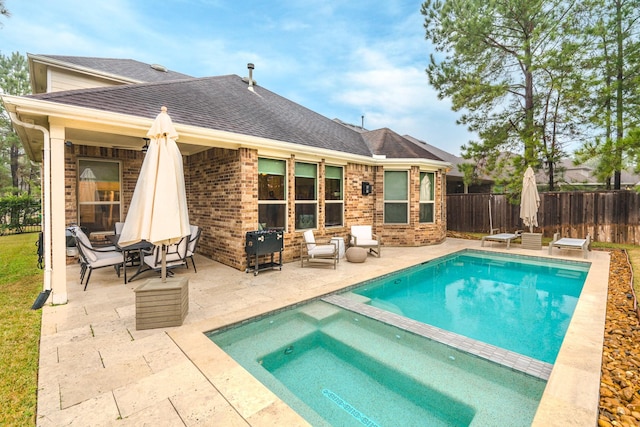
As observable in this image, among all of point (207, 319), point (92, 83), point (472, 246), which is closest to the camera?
point (207, 319)

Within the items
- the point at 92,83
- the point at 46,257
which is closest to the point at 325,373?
the point at 46,257

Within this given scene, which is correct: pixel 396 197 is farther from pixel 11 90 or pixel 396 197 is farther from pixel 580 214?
pixel 11 90

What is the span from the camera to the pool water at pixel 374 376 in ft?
8.52

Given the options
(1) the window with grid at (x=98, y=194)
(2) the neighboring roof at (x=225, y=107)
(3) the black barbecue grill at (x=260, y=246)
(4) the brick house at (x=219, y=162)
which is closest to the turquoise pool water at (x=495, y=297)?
(3) the black barbecue grill at (x=260, y=246)

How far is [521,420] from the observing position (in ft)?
8.09

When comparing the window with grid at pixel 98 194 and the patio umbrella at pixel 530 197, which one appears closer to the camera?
the window with grid at pixel 98 194

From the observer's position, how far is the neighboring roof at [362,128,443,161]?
11.3 meters

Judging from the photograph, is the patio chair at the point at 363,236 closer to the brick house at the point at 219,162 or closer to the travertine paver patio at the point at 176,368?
the brick house at the point at 219,162

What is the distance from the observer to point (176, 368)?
9.96 feet

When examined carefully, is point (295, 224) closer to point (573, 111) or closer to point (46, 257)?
point (46, 257)

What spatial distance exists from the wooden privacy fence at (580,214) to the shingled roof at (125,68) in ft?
52.6

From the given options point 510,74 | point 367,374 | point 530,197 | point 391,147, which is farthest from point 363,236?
point 510,74

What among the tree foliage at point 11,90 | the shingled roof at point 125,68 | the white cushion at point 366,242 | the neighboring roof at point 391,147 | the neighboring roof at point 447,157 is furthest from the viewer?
the tree foliage at point 11,90

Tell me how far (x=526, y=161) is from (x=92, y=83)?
54.0 feet
